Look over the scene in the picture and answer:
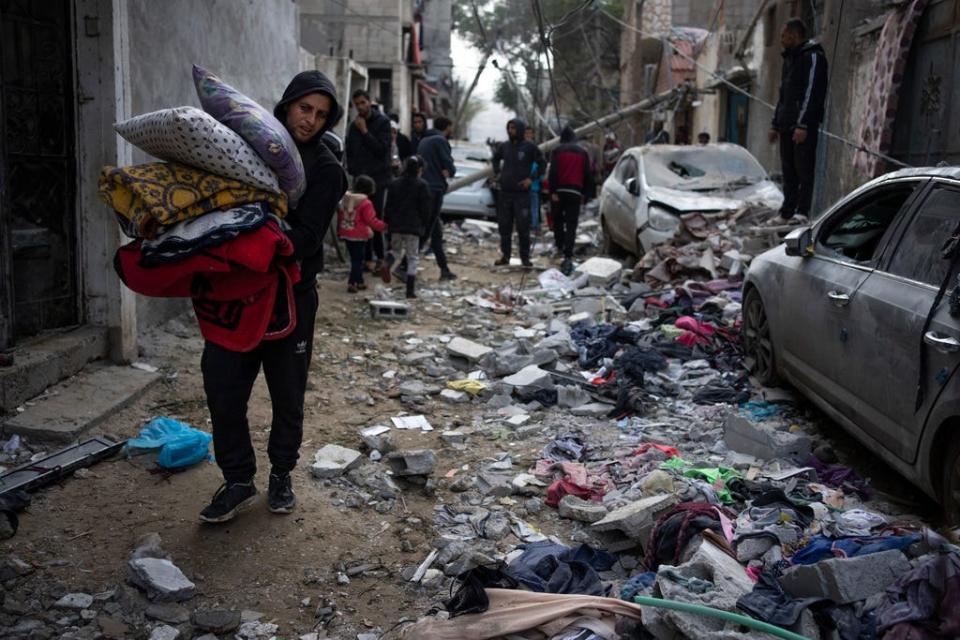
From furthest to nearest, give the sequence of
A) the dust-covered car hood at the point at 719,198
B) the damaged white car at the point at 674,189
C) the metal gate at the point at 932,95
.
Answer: the damaged white car at the point at 674,189 < the dust-covered car hood at the point at 719,198 < the metal gate at the point at 932,95

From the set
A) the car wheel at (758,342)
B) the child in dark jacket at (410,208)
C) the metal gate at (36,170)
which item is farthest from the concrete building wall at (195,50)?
the car wheel at (758,342)

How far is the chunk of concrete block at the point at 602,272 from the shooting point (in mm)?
10977

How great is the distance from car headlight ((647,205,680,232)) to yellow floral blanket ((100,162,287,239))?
8.37 meters

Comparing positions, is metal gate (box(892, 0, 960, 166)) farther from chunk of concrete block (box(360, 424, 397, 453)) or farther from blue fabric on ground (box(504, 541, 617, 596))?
blue fabric on ground (box(504, 541, 617, 596))

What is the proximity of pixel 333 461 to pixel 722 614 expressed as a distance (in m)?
2.61

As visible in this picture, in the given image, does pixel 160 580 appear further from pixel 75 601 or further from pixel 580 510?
pixel 580 510

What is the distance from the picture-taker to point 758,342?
6.47 metres

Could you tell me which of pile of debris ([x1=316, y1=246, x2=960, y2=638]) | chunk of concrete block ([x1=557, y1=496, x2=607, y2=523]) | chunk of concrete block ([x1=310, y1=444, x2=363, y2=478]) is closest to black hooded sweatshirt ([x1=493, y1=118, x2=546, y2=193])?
pile of debris ([x1=316, y1=246, x2=960, y2=638])

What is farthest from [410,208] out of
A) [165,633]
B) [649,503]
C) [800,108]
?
[165,633]

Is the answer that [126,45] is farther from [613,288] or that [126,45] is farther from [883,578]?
[613,288]

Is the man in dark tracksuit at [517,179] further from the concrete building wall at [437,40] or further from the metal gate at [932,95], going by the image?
the concrete building wall at [437,40]

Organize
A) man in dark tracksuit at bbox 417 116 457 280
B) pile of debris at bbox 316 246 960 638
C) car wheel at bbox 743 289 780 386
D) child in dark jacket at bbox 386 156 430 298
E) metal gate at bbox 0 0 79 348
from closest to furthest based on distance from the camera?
pile of debris at bbox 316 246 960 638 < metal gate at bbox 0 0 79 348 < car wheel at bbox 743 289 780 386 < child in dark jacket at bbox 386 156 430 298 < man in dark tracksuit at bbox 417 116 457 280

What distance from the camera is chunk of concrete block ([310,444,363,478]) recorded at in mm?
4691

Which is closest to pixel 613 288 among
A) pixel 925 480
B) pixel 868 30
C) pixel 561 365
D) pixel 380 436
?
pixel 561 365
